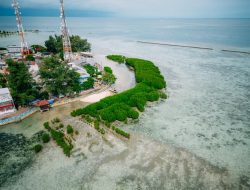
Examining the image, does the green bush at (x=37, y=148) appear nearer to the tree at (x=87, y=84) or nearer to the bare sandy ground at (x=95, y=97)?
the bare sandy ground at (x=95, y=97)

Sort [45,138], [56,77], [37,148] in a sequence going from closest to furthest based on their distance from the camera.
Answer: [37,148], [45,138], [56,77]

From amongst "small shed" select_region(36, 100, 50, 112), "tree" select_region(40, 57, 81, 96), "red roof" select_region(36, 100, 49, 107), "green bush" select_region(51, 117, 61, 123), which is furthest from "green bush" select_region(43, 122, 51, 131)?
"tree" select_region(40, 57, 81, 96)

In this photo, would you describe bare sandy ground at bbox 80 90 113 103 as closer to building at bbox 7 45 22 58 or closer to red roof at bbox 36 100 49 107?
red roof at bbox 36 100 49 107

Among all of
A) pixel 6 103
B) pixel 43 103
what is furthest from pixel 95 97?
pixel 6 103

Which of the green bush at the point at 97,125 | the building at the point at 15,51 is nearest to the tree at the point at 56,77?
the green bush at the point at 97,125

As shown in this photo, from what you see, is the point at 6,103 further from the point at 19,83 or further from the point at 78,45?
the point at 78,45

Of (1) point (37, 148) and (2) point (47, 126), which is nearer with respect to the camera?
(1) point (37, 148)

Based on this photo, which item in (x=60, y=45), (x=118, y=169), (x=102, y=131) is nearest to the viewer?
(x=118, y=169)

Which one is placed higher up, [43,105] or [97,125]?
[43,105]

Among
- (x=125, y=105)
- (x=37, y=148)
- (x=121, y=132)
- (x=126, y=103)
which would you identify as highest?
(x=125, y=105)
